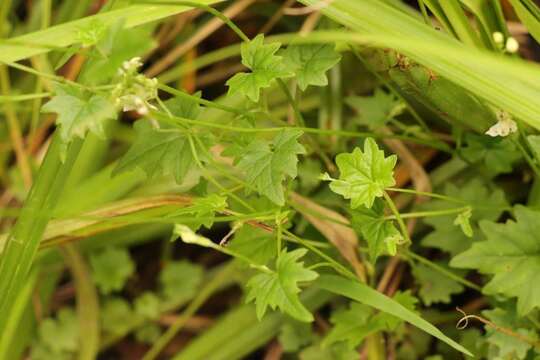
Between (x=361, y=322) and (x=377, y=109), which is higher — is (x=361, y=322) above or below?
below

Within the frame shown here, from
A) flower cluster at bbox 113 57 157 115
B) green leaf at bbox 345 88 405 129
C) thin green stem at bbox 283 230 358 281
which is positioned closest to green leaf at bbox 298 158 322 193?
green leaf at bbox 345 88 405 129

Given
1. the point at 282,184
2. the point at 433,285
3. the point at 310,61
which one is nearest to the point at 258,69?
the point at 310,61


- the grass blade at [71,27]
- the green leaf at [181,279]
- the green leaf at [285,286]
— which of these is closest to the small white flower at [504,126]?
the green leaf at [285,286]

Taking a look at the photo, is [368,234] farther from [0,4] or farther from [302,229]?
[0,4]

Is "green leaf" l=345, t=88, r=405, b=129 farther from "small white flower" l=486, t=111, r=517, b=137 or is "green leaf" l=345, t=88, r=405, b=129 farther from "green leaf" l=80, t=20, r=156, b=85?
"green leaf" l=80, t=20, r=156, b=85

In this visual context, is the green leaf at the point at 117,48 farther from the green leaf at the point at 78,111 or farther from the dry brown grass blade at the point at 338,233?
the dry brown grass blade at the point at 338,233

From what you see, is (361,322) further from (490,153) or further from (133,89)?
(133,89)
